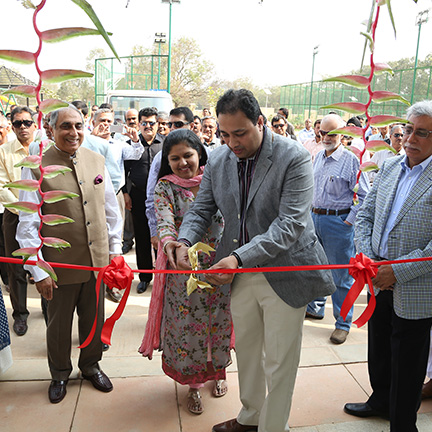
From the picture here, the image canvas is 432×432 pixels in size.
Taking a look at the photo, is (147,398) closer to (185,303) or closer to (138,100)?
(185,303)

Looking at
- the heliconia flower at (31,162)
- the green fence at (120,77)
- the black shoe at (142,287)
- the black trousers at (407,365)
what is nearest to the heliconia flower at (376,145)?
the black trousers at (407,365)

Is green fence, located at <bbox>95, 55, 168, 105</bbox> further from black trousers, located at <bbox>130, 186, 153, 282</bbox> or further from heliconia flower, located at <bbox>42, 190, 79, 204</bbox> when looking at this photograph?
heliconia flower, located at <bbox>42, 190, 79, 204</bbox>

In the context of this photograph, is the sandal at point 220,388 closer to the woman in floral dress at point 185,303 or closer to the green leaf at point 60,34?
the woman in floral dress at point 185,303

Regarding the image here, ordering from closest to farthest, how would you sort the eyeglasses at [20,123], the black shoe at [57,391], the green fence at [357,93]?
the black shoe at [57,391] → the eyeglasses at [20,123] → the green fence at [357,93]

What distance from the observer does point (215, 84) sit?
32.2 metres

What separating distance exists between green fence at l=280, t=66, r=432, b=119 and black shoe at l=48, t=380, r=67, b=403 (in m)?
7.74

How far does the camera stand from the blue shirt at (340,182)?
3652 millimetres

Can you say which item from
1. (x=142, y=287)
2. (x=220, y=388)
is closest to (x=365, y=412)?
(x=220, y=388)

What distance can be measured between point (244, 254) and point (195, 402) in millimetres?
1212

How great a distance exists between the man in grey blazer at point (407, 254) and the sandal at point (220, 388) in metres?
1.03

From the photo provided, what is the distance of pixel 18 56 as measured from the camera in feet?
4.29

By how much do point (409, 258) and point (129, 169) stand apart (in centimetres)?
339

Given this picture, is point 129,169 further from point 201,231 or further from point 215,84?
point 215,84

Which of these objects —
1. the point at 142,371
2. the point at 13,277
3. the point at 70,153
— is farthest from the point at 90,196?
the point at 13,277
